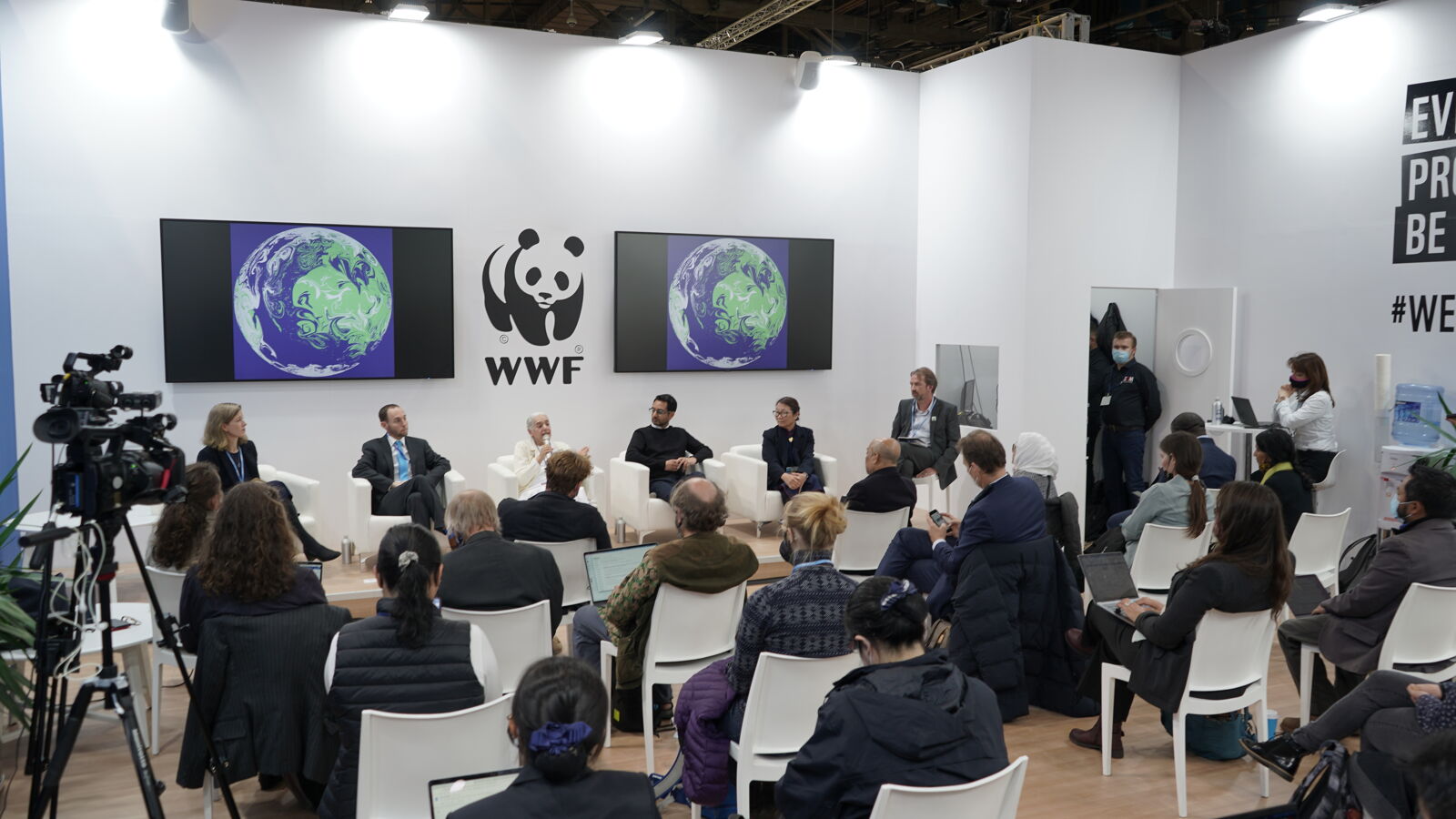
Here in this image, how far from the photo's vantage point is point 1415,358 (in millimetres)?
7547

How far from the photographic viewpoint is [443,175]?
26.9 feet

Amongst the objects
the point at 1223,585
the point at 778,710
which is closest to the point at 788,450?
the point at 1223,585

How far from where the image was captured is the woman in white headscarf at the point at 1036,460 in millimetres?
5598

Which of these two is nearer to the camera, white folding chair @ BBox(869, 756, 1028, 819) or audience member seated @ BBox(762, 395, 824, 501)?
white folding chair @ BBox(869, 756, 1028, 819)

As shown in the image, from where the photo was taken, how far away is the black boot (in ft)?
12.9

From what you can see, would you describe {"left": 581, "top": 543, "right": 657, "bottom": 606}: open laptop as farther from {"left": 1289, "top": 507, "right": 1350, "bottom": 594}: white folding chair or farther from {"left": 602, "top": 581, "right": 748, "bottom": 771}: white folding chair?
{"left": 1289, "top": 507, "right": 1350, "bottom": 594}: white folding chair

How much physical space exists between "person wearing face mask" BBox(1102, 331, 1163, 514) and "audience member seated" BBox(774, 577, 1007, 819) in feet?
22.0

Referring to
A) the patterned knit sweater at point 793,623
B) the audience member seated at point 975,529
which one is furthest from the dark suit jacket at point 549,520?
the patterned knit sweater at point 793,623

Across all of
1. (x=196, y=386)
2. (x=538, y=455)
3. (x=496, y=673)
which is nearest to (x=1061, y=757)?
(x=496, y=673)

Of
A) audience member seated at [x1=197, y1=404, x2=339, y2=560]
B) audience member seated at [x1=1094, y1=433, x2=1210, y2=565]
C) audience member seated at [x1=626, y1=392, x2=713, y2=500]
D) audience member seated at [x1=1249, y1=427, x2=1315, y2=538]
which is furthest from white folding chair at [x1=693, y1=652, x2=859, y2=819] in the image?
audience member seated at [x1=626, y1=392, x2=713, y2=500]

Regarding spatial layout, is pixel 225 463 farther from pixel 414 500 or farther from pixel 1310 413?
pixel 1310 413

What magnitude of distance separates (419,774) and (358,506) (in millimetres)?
4438

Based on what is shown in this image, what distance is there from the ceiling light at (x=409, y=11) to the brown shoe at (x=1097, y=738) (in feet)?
20.1

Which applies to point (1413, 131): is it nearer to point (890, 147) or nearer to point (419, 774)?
point (890, 147)
